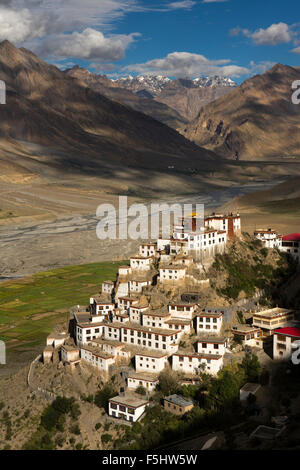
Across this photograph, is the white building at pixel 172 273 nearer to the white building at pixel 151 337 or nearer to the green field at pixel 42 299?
the white building at pixel 151 337

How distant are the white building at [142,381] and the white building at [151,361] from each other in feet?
2.46

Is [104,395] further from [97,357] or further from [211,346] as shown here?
[211,346]

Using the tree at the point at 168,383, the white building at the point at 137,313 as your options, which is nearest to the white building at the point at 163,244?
the white building at the point at 137,313

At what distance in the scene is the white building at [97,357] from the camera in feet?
184

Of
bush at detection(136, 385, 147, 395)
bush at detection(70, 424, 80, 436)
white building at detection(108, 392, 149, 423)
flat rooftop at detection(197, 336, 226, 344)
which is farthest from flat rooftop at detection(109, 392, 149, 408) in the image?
flat rooftop at detection(197, 336, 226, 344)

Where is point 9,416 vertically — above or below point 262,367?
below

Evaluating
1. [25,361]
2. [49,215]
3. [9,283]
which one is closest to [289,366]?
[25,361]

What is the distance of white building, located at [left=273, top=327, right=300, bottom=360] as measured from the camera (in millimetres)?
53531

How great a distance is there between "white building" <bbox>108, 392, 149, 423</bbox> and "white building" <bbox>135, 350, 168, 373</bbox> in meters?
3.43

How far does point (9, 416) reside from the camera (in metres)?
54.7

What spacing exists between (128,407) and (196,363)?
7.31 m

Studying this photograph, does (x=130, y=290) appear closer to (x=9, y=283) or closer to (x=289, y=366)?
(x=289, y=366)

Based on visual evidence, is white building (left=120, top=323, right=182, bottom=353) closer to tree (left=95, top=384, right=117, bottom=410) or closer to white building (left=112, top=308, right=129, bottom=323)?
white building (left=112, top=308, right=129, bottom=323)
